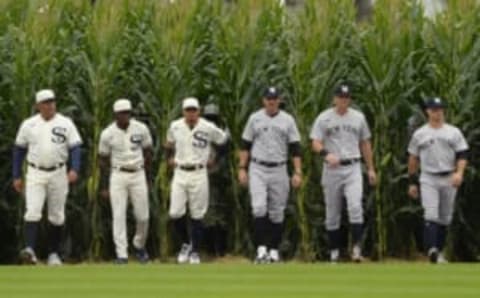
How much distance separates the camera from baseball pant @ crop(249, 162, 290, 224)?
874 inches

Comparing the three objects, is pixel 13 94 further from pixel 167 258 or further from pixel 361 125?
pixel 361 125

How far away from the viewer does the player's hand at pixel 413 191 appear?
22781 millimetres

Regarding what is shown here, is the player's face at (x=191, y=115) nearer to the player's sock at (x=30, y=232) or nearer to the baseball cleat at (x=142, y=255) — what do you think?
the baseball cleat at (x=142, y=255)

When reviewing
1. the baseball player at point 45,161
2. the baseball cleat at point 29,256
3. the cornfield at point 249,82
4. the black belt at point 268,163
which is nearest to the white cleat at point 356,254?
the cornfield at point 249,82

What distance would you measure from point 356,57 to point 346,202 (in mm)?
2579

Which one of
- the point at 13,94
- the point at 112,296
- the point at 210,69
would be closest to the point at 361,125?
the point at 210,69

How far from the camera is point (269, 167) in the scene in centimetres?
2231

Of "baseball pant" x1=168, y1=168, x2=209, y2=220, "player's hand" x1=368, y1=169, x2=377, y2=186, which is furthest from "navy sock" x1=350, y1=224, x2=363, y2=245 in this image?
"baseball pant" x1=168, y1=168, x2=209, y2=220

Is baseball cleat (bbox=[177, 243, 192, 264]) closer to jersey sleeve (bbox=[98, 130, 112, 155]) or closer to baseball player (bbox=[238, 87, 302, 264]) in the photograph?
baseball player (bbox=[238, 87, 302, 264])

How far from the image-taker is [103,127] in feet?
79.2

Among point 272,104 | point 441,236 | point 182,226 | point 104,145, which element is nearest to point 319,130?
point 272,104

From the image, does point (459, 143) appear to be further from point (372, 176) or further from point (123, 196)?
point (123, 196)

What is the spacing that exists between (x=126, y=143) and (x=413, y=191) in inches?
148

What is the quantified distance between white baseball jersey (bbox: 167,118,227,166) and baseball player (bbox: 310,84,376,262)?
1.35m
